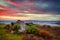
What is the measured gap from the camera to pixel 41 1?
1.77 m

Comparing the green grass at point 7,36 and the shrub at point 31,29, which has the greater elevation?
the shrub at point 31,29

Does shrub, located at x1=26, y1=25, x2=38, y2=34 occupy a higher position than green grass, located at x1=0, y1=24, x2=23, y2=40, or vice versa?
shrub, located at x1=26, y1=25, x2=38, y2=34

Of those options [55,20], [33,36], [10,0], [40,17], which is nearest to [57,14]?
[55,20]

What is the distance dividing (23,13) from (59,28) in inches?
16.8

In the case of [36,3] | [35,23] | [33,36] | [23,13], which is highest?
[36,3]

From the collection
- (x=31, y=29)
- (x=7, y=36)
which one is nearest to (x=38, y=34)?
(x=31, y=29)

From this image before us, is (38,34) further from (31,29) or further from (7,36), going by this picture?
(7,36)

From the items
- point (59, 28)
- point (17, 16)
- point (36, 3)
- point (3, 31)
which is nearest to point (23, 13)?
point (17, 16)

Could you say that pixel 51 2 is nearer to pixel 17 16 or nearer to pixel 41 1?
pixel 41 1

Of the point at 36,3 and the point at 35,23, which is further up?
the point at 36,3

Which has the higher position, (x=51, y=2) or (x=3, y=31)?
(x=51, y=2)

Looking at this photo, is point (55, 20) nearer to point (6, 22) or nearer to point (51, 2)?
point (51, 2)

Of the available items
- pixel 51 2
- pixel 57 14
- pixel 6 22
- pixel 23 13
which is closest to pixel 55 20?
pixel 57 14

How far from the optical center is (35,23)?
174 cm
